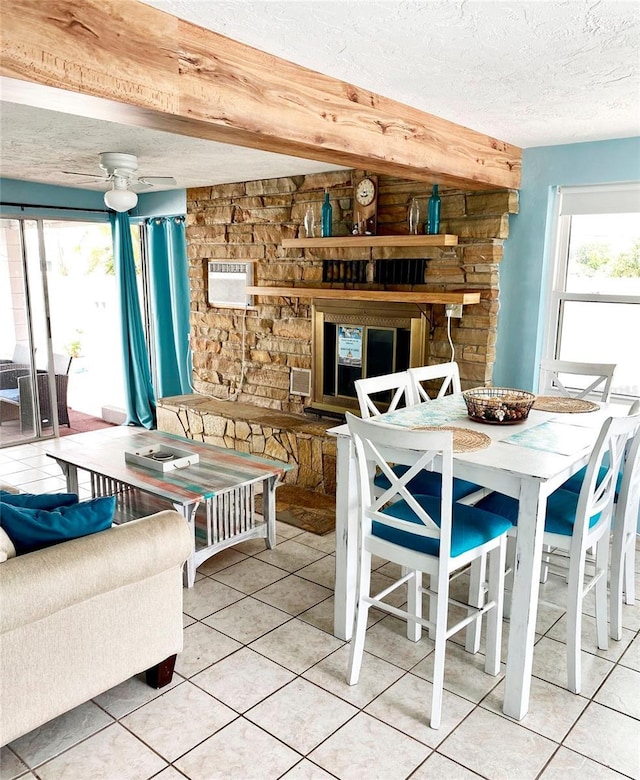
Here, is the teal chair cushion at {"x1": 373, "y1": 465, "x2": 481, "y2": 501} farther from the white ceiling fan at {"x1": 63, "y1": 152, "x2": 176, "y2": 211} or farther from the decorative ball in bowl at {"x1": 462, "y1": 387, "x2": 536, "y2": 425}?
the white ceiling fan at {"x1": 63, "y1": 152, "x2": 176, "y2": 211}

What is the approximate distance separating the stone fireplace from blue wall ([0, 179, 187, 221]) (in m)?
0.36

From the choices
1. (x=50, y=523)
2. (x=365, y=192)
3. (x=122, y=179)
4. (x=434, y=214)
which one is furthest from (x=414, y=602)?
(x=122, y=179)

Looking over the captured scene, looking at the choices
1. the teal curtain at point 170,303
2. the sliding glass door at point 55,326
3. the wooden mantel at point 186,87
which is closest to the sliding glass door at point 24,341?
the sliding glass door at point 55,326

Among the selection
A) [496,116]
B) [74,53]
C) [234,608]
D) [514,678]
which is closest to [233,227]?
[496,116]

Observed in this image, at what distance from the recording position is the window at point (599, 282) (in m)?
3.63

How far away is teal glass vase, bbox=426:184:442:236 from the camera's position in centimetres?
387

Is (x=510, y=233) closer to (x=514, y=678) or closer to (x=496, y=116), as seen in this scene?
(x=496, y=116)

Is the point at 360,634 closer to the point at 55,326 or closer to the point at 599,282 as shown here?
the point at 599,282

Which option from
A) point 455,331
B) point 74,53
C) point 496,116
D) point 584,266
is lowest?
point 455,331

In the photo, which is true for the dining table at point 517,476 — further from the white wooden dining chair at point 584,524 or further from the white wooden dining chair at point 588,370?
the white wooden dining chair at point 588,370

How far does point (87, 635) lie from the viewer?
2064 mm

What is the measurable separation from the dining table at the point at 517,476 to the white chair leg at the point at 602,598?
42 centimetres

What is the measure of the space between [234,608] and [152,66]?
89.6 inches

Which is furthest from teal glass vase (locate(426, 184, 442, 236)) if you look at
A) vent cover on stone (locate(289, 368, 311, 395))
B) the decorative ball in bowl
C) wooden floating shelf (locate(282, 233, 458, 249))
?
vent cover on stone (locate(289, 368, 311, 395))
